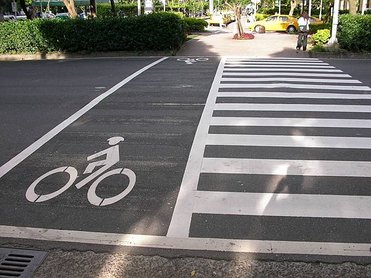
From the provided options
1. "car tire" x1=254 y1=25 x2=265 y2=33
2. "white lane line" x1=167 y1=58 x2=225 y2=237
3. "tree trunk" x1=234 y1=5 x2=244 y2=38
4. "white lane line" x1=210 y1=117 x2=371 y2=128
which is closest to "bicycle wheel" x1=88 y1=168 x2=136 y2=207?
"white lane line" x1=167 y1=58 x2=225 y2=237

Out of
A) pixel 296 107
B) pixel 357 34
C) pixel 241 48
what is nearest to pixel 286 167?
pixel 296 107

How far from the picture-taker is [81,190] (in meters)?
5.54

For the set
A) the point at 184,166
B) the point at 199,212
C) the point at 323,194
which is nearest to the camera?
the point at 199,212

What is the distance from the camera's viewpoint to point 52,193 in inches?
215

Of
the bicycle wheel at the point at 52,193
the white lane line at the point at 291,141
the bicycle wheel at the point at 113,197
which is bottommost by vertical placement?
the white lane line at the point at 291,141

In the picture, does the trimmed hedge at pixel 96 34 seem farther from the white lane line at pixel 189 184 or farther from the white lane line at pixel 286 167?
the white lane line at pixel 286 167

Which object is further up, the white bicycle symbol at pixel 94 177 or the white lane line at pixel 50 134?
the white bicycle symbol at pixel 94 177

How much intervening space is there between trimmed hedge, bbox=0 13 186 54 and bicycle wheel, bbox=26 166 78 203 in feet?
50.3

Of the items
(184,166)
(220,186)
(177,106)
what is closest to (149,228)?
(220,186)

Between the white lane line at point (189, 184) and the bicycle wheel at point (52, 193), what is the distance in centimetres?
151

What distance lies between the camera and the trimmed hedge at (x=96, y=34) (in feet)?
68.0

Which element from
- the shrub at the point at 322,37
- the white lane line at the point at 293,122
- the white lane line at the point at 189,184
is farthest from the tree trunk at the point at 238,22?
the white lane line at the point at 293,122

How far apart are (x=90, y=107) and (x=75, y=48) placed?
12221 mm

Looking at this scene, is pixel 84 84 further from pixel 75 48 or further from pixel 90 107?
pixel 75 48
